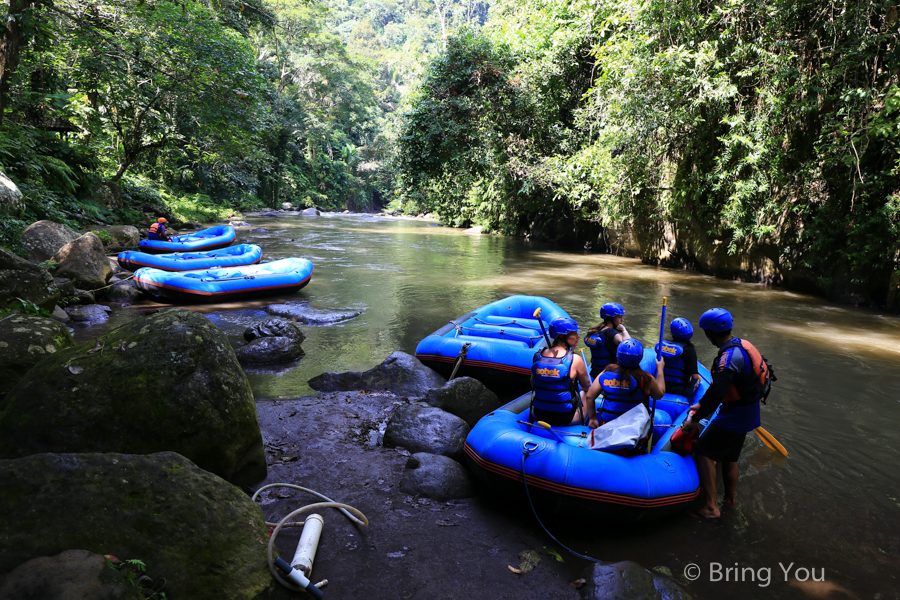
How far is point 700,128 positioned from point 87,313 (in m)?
11.9

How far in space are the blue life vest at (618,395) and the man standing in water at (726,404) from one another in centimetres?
37

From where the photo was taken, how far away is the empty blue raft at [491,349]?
5.62 metres

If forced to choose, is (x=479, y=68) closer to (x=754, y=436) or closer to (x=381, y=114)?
(x=754, y=436)

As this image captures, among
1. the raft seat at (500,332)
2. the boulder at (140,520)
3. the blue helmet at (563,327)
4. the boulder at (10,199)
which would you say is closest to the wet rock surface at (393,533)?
the boulder at (140,520)

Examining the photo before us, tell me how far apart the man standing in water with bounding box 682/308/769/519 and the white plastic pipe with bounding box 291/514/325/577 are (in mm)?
2430

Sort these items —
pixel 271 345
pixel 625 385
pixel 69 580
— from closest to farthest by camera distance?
pixel 69 580, pixel 625 385, pixel 271 345

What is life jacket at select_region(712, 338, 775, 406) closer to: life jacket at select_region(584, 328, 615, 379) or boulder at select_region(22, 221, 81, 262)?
life jacket at select_region(584, 328, 615, 379)

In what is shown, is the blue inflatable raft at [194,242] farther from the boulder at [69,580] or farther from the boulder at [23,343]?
the boulder at [69,580]

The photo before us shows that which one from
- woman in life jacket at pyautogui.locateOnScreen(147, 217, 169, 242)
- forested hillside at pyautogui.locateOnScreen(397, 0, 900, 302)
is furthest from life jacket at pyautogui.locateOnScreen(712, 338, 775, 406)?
woman in life jacket at pyautogui.locateOnScreen(147, 217, 169, 242)

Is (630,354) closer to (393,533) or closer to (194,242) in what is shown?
(393,533)

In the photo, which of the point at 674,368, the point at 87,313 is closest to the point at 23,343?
the point at 674,368

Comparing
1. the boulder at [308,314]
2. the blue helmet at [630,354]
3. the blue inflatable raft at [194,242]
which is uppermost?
the blue helmet at [630,354]

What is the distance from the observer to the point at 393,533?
3115 millimetres

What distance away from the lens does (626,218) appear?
49.2 ft
